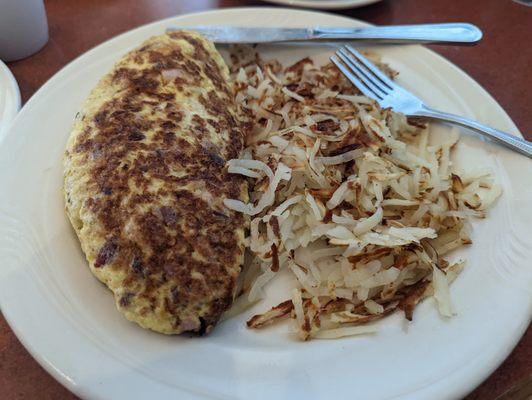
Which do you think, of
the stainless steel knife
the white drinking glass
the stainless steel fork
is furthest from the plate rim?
the white drinking glass

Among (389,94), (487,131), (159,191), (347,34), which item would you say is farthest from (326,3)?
(159,191)

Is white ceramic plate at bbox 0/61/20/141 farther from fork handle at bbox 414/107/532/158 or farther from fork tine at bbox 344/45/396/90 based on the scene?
fork handle at bbox 414/107/532/158

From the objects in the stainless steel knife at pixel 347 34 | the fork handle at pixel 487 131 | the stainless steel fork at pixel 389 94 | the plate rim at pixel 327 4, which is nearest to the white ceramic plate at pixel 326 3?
the plate rim at pixel 327 4

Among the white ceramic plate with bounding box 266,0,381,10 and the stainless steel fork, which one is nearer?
the stainless steel fork

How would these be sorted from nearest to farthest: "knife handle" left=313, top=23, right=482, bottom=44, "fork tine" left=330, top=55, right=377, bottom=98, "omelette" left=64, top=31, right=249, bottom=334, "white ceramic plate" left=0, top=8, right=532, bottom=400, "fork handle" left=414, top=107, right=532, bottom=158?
1. "white ceramic plate" left=0, top=8, right=532, bottom=400
2. "omelette" left=64, top=31, right=249, bottom=334
3. "fork handle" left=414, top=107, right=532, bottom=158
4. "fork tine" left=330, top=55, right=377, bottom=98
5. "knife handle" left=313, top=23, right=482, bottom=44

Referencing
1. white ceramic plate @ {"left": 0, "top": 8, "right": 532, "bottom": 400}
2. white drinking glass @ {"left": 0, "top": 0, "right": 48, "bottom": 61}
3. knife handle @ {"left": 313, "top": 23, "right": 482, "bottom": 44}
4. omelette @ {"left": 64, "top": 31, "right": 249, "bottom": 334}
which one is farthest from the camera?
white drinking glass @ {"left": 0, "top": 0, "right": 48, "bottom": 61}

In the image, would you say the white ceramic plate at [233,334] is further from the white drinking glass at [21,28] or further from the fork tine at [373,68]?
the white drinking glass at [21,28]

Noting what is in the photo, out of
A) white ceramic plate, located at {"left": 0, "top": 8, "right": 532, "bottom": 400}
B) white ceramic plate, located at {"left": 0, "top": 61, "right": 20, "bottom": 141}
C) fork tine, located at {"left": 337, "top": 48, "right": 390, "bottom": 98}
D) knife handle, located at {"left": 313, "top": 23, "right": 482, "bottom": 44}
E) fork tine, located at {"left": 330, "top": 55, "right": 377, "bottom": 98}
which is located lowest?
white ceramic plate, located at {"left": 0, "top": 61, "right": 20, "bottom": 141}
